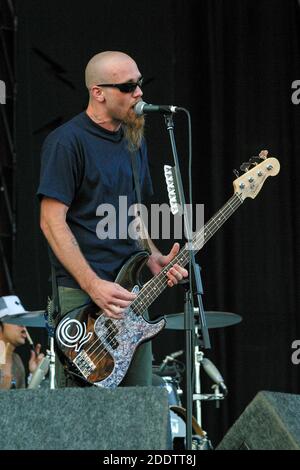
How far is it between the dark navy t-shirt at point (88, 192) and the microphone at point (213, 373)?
8.63 ft

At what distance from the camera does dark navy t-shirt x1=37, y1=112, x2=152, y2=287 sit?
366cm

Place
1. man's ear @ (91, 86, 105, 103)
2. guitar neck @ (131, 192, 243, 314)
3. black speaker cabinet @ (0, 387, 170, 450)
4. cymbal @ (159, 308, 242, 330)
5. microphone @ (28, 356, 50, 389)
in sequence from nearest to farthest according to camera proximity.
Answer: black speaker cabinet @ (0, 387, 170, 450) < guitar neck @ (131, 192, 243, 314) < man's ear @ (91, 86, 105, 103) < cymbal @ (159, 308, 242, 330) < microphone @ (28, 356, 50, 389)

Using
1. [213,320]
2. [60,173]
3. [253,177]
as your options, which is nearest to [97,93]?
[60,173]

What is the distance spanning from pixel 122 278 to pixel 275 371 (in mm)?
3325

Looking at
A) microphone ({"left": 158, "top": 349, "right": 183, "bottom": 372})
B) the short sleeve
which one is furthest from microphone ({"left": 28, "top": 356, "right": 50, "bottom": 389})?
the short sleeve

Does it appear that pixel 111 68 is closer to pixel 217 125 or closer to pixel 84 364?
pixel 84 364

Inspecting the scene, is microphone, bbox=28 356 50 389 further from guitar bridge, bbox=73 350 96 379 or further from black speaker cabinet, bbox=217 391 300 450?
black speaker cabinet, bbox=217 391 300 450

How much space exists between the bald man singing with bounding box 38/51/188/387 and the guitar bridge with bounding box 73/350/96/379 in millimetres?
45

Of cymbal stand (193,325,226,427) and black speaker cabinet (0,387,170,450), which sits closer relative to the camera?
black speaker cabinet (0,387,170,450)

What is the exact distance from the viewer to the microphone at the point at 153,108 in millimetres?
3361
